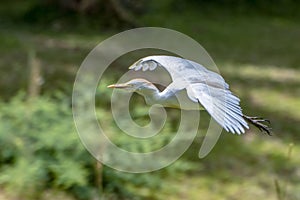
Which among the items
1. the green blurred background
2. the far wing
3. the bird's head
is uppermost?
the bird's head

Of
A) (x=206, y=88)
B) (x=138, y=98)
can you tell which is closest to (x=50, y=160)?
(x=138, y=98)

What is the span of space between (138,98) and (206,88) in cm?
350

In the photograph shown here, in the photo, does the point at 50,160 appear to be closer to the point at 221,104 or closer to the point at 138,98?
the point at 138,98

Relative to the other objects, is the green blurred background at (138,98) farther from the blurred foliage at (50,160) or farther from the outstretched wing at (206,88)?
the outstretched wing at (206,88)

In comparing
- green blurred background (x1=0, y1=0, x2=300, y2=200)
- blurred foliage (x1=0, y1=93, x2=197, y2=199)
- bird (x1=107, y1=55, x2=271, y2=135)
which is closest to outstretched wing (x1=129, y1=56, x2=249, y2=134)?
bird (x1=107, y1=55, x2=271, y2=135)

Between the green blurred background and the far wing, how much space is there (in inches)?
16.0

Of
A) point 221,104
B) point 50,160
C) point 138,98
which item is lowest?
point 138,98

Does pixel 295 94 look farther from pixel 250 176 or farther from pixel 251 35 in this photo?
pixel 251 35

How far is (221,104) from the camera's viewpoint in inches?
20.2

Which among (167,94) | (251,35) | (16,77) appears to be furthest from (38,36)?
(167,94)

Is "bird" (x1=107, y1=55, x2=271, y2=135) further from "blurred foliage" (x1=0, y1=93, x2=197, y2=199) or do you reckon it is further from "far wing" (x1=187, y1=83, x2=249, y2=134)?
"blurred foliage" (x1=0, y1=93, x2=197, y2=199)

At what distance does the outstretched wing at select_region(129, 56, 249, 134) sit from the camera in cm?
49

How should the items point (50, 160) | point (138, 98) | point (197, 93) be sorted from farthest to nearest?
point (138, 98) < point (50, 160) < point (197, 93)

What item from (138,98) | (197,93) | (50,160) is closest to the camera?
(197,93)
